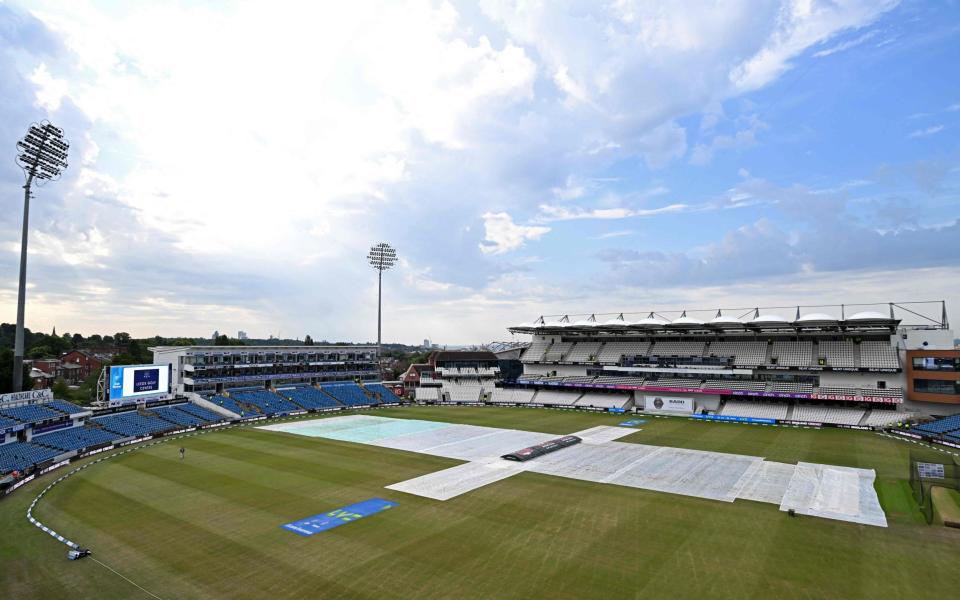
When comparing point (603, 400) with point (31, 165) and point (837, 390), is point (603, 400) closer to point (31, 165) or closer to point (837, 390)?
point (837, 390)

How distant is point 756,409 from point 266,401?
6109 centimetres

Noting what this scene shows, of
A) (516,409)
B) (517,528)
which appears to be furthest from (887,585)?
(516,409)

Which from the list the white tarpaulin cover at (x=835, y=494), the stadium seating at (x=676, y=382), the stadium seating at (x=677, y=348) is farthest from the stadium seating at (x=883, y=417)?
the white tarpaulin cover at (x=835, y=494)

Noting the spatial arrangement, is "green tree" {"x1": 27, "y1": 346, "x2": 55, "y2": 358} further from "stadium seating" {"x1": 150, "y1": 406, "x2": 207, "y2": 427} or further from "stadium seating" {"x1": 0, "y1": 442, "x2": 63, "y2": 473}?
"stadium seating" {"x1": 0, "y1": 442, "x2": 63, "y2": 473}

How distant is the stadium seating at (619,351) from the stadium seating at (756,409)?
51.1 ft

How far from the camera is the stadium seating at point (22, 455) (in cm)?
3469

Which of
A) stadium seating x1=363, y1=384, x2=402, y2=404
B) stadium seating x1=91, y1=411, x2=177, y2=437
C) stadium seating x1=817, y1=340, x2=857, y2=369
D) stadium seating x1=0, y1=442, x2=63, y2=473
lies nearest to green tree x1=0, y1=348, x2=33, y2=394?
stadium seating x1=91, y1=411, x2=177, y2=437

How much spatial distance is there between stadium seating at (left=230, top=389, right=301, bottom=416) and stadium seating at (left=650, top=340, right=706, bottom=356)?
51.7 metres

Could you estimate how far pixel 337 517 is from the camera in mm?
24594

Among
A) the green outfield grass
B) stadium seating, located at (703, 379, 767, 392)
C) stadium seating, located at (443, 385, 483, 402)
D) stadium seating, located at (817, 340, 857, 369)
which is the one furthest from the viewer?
stadium seating, located at (443, 385, 483, 402)

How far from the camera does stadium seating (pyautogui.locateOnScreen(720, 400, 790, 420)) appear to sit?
56.3m

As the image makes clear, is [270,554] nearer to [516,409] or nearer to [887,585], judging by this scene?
[887,585]

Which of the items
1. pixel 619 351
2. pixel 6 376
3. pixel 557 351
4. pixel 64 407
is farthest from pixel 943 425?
pixel 6 376

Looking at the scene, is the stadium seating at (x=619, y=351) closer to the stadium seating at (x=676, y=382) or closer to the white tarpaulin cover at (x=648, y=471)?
the stadium seating at (x=676, y=382)
